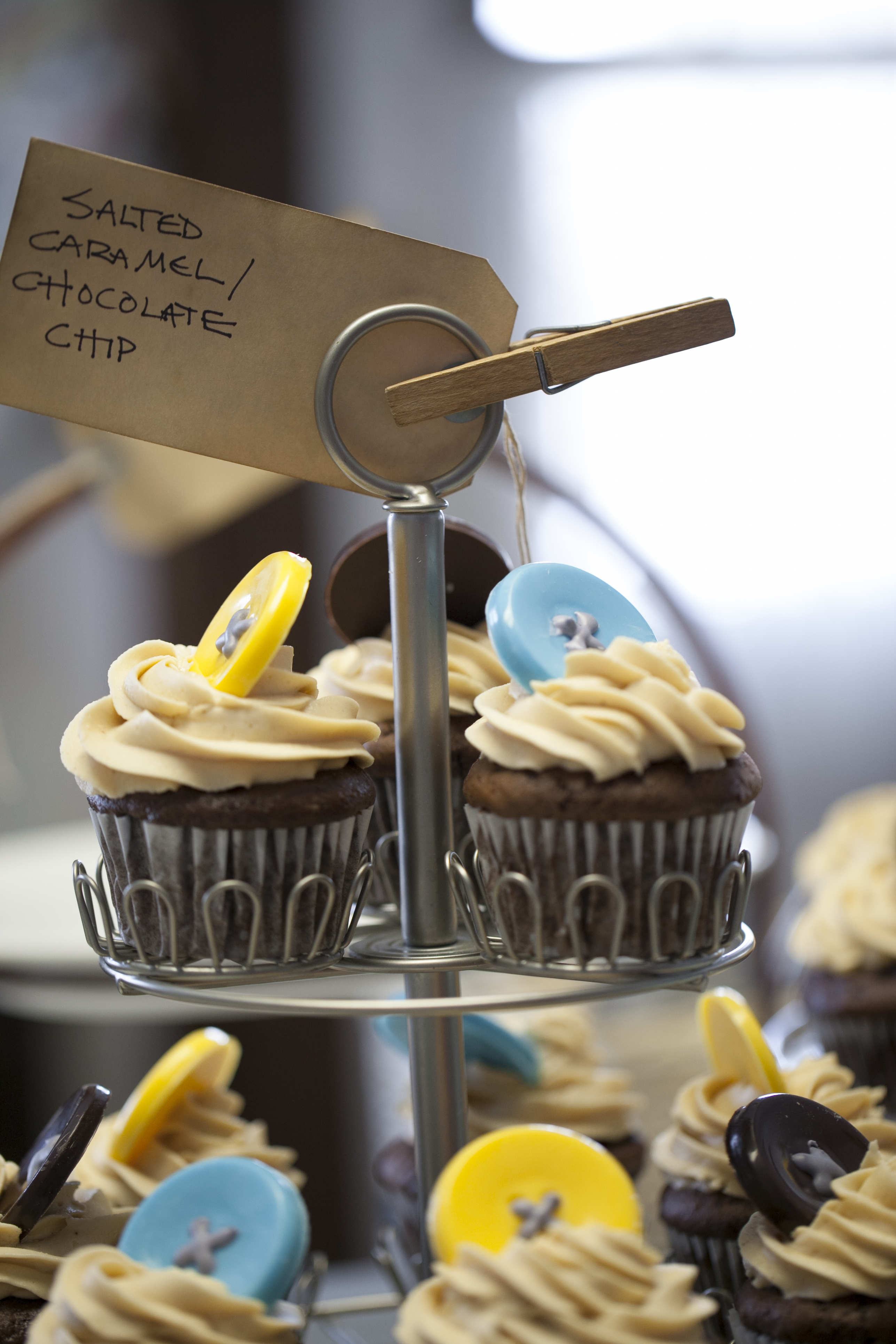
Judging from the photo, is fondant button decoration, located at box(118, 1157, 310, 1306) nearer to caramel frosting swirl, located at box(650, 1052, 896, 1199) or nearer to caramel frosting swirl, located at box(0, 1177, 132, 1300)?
caramel frosting swirl, located at box(0, 1177, 132, 1300)

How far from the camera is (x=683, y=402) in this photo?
336 centimetres

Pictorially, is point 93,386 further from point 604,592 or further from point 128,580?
point 128,580

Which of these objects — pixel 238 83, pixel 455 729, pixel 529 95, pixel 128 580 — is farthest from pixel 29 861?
pixel 529 95

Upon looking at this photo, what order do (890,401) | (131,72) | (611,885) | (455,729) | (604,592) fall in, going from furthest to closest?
(890,401) < (131,72) < (455,729) < (604,592) < (611,885)

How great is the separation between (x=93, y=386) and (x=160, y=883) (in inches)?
14.3

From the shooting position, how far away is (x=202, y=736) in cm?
92

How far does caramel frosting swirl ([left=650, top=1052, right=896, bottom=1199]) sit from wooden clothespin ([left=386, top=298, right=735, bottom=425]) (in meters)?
0.62

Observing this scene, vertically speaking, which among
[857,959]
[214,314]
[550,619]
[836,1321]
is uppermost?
[214,314]

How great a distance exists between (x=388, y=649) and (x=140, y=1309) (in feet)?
1.80

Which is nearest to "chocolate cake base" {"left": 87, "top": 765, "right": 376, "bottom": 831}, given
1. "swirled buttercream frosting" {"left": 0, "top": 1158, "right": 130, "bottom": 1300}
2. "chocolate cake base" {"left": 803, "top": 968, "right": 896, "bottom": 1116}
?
"swirled buttercream frosting" {"left": 0, "top": 1158, "right": 130, "bottom": 1300}

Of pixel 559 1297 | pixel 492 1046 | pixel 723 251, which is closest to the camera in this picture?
pixel 559 1297

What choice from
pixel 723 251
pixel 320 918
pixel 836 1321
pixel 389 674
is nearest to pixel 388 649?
pixel 389 674

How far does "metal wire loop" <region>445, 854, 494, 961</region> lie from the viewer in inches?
36.7

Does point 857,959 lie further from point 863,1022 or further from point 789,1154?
point 789,1154
